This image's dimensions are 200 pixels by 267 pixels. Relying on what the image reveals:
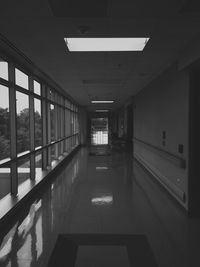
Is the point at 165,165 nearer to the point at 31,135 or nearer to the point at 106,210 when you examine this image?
the point at 106,210

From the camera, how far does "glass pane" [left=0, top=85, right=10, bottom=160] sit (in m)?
4.30

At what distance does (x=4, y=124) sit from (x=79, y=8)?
266 centimetres

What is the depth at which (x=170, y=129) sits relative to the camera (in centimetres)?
572

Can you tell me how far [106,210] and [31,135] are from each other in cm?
283

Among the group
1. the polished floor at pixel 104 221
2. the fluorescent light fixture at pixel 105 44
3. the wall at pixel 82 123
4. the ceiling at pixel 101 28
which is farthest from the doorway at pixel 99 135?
the fluorescent light fixture at pixel 105 44

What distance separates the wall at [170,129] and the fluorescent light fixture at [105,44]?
3.64 feet

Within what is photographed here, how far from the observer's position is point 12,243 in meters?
3.35

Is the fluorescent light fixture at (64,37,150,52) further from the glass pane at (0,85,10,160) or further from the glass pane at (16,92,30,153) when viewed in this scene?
the glass pane at (16,92,30,153)

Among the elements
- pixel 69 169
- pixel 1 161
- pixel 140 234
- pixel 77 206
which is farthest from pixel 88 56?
pixel 69 169

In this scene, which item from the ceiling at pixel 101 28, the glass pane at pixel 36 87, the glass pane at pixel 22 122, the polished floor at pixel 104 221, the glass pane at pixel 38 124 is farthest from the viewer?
the glass pane at pixel 38 124

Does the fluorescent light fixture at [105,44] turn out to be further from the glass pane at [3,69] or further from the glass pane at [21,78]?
the glass pane at [21,78]

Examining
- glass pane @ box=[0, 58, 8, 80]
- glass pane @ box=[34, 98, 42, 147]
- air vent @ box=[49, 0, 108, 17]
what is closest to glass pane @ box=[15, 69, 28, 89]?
glass pane @ box=[0, 58, 8, 80]

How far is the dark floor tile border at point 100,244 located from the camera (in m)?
2.87

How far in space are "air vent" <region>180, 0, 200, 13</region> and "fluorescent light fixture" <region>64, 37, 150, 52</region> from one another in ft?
3.59
